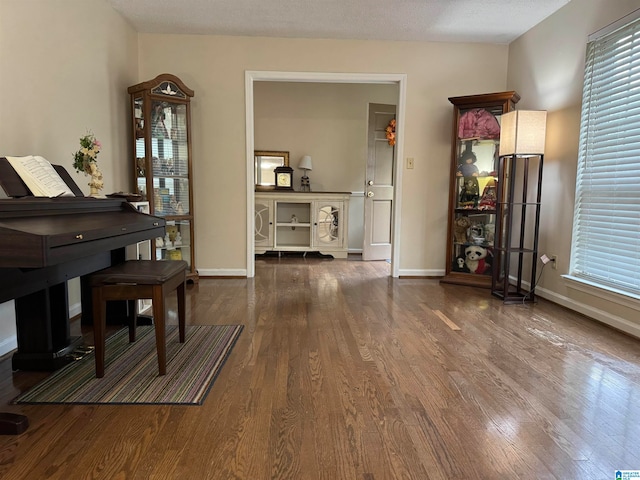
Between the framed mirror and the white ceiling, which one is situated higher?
the white ceiling

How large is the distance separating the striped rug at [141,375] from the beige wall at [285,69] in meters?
1.91

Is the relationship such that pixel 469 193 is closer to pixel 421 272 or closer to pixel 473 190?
pixel 473 190

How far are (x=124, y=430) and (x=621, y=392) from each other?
2.09 metres

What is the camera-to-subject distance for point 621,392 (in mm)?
1780

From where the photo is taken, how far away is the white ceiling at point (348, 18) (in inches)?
127

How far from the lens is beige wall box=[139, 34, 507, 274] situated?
155 inches

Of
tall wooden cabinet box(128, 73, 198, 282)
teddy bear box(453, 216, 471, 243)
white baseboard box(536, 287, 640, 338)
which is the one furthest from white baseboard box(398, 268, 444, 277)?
tall wooden cabinet box(128, 73, 198, 282)

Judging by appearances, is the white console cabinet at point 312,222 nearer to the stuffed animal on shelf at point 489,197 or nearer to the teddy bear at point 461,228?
the teddy bear at point 461,228

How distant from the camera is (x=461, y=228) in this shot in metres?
4.02

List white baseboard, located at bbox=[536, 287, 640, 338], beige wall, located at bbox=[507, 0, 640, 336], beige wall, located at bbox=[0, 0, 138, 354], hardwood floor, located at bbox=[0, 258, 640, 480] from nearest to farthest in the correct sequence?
hardwood floor, located at bbox=[0, 258, 640, 480]
beige wall, located at bbox=[0, 0, 138, 354]
white baseboard, located at bbox=[536, 287, 640, 338]
beige wall, located at bbox=[507, 0, 640, 336]

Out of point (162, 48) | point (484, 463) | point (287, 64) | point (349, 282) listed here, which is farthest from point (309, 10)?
point (484, 463)

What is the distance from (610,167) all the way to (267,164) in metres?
4.18

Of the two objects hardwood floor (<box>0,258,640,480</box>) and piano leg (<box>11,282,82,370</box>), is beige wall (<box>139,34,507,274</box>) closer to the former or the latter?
hardwood floor (<box>0,258,640,480</box>)

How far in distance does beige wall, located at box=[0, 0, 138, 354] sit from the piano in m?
0.33
